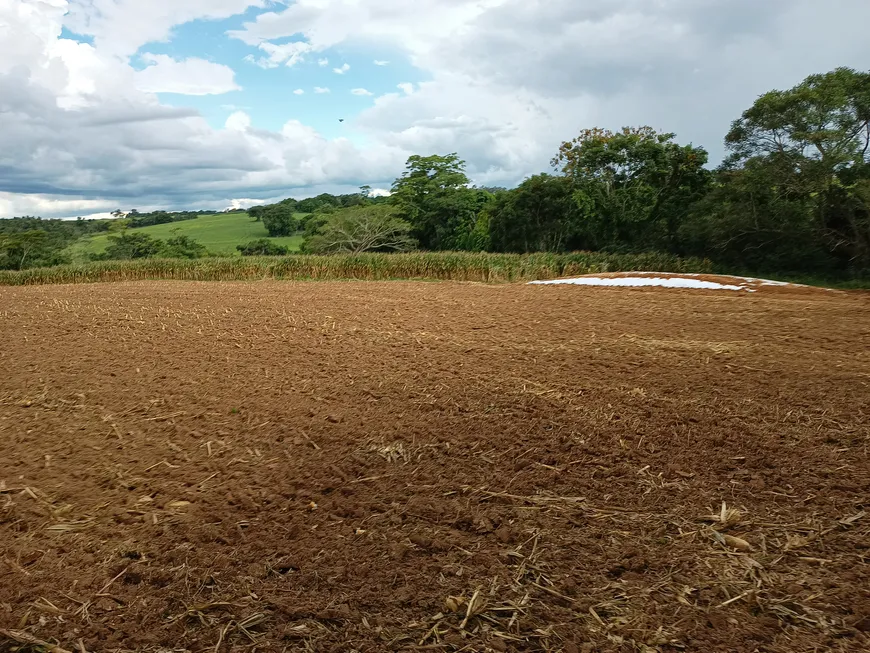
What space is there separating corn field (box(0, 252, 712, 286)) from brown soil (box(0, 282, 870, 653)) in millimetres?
15623

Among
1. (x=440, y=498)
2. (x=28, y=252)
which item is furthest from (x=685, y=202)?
(x=28, y=252)

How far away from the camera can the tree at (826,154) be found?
1866 centimetres

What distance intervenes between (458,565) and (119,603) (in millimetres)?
1717

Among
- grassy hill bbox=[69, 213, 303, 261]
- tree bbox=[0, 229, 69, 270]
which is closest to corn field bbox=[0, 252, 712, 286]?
tree bbox=[0, 229, 69, 270]

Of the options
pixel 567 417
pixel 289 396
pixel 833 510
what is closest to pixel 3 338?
pixel 289 396

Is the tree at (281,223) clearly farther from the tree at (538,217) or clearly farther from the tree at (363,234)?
the tree at (538,217)

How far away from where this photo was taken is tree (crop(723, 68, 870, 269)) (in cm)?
1866

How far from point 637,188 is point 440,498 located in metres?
28.2

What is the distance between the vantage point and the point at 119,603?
2.94 m

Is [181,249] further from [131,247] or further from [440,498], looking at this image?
[440,498]

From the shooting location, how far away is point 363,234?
3778cm

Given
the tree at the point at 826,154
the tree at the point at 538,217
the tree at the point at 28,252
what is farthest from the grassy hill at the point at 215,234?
the tree at the point at 826,154

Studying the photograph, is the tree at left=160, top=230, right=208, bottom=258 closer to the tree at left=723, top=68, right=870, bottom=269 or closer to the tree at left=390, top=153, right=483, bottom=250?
the tree at left=390, top=153, right=483, bottom=250

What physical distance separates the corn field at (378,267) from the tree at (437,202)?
50.7ft
